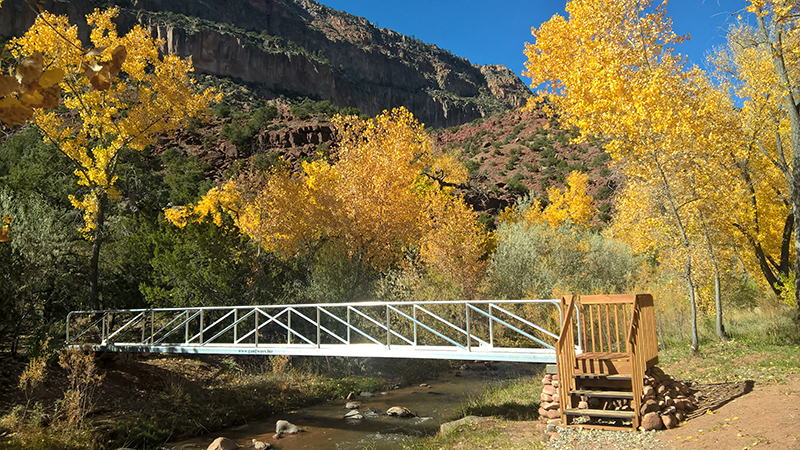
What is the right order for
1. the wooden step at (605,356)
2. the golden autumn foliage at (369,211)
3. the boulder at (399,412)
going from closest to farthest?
1. the wooden step at (605,356)
2. the boulder at (399,412)
3. the golden autumn foliage at (369,211)

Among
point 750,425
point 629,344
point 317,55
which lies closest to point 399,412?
point 629,344

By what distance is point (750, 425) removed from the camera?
605cm

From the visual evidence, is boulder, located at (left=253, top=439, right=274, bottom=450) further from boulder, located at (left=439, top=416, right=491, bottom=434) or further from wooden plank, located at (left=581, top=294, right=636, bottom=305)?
wooden plank, located at (left=581, top=294, right=636, bottom=305)

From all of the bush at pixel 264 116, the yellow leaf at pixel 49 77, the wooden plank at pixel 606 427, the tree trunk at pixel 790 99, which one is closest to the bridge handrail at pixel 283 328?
the wooden plank at pixel 606 427

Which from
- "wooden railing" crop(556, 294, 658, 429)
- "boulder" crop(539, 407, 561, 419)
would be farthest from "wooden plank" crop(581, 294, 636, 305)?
"boulder" crop(539, 407, 561, 419)

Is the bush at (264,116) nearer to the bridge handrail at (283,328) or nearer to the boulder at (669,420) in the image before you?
the bridge handrail at (283,328)

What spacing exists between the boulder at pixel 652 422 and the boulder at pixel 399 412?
6.49m

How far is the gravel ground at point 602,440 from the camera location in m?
6.37

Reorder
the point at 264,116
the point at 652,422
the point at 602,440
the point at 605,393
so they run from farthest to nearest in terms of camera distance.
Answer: the point at 264,116, the point at 605,393, the point at 652,422, the point at 602,440

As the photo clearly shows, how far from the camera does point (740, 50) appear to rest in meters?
13.4

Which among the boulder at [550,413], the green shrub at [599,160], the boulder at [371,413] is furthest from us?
the green shrub at [599,160]

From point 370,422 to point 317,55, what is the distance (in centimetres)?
10579

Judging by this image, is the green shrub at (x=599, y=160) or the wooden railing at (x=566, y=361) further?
the green shrub at (x=599, y=160)

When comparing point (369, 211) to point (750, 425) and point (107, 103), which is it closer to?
point (107, 103)
